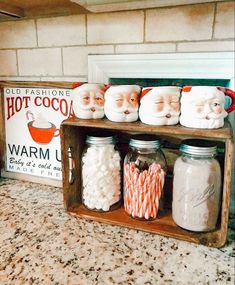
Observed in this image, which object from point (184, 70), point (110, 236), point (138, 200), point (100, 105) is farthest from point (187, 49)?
point (110, 236)

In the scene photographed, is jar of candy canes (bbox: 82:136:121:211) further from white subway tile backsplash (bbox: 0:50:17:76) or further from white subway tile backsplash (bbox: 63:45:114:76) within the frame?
white subway tile backsplash (bbox: 0:50:17:76)

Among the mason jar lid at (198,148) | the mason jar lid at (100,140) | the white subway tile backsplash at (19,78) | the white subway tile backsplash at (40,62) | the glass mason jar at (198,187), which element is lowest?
the glass mason jar at (198,187)

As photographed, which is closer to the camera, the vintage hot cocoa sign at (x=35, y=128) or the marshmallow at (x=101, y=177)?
the marshmallow at (x=101, y=177)

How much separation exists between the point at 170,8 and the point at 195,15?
0.07 m

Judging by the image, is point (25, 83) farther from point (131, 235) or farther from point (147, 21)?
point (131, 235)

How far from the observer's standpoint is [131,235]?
72 centimetres

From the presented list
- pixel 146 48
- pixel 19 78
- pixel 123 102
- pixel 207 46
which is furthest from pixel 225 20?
pixel 19 78

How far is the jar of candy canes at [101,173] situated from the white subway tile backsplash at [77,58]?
0.25 meters

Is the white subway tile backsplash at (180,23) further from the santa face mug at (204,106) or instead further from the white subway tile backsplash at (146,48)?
the santa face mug at (204,106)

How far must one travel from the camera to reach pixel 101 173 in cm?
77

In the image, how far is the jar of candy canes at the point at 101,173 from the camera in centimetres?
77

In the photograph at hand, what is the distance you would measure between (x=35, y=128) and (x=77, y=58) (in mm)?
285

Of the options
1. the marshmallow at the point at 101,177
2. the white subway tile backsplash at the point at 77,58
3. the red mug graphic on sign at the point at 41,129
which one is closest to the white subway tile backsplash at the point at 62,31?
the white subway tile backsplash at the point at 77,58

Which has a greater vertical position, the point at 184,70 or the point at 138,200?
the point at 184,70
